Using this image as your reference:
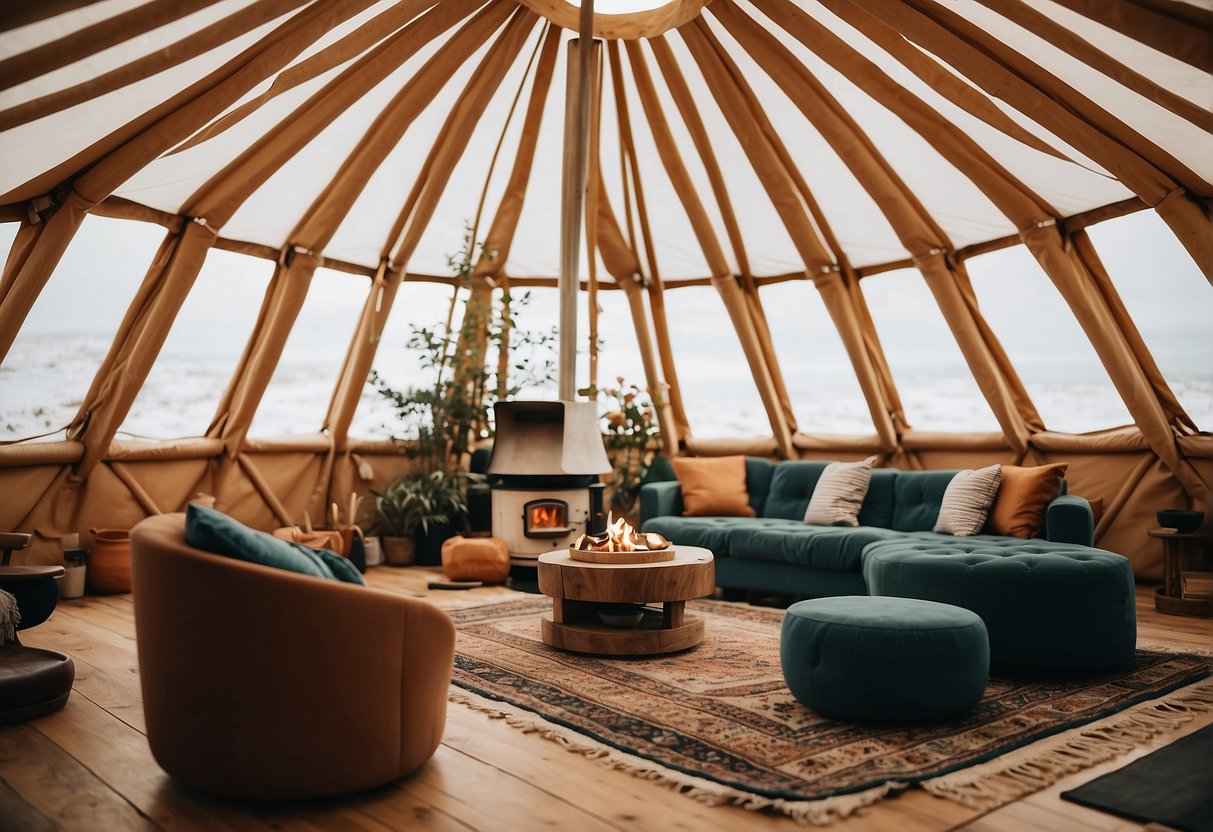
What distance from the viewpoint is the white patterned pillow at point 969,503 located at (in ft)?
16.1

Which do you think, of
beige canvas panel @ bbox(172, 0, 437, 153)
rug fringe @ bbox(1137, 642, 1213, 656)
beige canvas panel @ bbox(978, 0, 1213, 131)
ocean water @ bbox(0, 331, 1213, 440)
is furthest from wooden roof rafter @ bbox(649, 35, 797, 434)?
rug fringe @ bbox(1137, 642, 1213, 656)

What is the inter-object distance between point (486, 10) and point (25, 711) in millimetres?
3765

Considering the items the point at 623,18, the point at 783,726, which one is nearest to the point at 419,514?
the point at 623,18

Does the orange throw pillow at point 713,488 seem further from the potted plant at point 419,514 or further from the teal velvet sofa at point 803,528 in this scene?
the potted plant at point 419,514

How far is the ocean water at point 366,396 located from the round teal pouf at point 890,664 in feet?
11.6

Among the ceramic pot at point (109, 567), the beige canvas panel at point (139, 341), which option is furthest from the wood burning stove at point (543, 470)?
the ceramic pot at point (109, 567)

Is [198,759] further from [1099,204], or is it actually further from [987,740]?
[1099,204]

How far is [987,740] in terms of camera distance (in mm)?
2754

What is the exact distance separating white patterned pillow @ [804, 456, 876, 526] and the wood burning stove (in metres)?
1.44

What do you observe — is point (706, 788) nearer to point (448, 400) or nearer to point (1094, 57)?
point (1094, 57)

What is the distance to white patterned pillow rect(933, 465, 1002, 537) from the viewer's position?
489cm

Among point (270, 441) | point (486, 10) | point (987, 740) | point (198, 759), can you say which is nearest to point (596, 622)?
point (987, 740)

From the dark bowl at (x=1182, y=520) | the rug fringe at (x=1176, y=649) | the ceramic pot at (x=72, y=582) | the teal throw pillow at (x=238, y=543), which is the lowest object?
the rug fringe at (x=1176, y=649)

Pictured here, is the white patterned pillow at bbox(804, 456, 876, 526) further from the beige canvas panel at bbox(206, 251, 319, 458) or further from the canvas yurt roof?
the beige canvas panel at bbox(206, 251, 319, 458)
